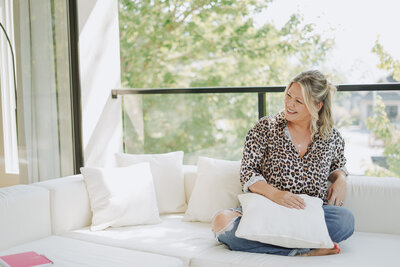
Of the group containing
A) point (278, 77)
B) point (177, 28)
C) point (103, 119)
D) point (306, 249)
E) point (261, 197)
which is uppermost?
point (177, 28)

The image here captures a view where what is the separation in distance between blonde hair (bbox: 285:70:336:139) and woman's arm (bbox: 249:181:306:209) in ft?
1.30

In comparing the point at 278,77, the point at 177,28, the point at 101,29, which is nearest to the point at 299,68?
the point at 278,77

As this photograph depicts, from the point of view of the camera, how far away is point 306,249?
7.21 ft

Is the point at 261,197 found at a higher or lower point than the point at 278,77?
lower

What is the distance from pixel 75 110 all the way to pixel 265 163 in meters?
1.86

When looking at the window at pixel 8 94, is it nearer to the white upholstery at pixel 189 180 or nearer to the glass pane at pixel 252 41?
the white upholstery at pixel 189 180

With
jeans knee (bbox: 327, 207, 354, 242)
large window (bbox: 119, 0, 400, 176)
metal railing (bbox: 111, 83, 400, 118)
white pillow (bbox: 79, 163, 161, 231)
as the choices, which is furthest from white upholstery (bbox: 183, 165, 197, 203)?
large window (bbox: 119, 0, 400, 176)

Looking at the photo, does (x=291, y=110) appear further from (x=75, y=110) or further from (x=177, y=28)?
(x=177, y=28)

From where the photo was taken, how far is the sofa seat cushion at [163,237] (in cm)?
233

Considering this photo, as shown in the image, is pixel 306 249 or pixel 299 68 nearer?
pixel 306 249

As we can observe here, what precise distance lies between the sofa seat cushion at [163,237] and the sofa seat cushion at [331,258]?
0.09 metres

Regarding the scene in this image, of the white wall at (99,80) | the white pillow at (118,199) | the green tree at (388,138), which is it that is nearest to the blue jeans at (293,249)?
the white pillow at (118,199)

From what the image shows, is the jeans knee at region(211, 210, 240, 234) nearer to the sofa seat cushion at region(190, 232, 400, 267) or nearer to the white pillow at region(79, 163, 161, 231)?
the sofa seat cushion at region(190, 232, 400, 267)

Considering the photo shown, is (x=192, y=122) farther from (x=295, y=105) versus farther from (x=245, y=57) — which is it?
(x=245, y=57)
